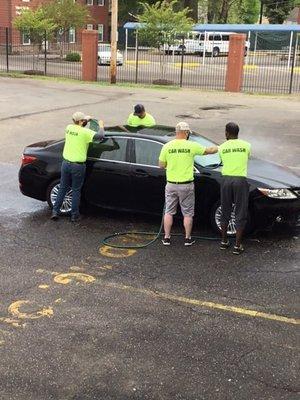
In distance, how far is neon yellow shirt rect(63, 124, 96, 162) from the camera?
8633mm

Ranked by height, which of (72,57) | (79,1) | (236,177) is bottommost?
(236,177)

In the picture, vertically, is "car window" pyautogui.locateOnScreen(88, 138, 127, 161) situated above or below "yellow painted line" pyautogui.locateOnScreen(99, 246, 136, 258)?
above

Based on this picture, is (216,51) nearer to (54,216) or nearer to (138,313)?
(54,216)

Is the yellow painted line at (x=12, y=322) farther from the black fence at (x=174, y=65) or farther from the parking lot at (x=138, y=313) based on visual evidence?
the black fence at (x=174, y=65)

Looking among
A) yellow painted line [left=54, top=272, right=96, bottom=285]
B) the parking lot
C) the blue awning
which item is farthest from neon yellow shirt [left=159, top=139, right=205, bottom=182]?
the blue awning


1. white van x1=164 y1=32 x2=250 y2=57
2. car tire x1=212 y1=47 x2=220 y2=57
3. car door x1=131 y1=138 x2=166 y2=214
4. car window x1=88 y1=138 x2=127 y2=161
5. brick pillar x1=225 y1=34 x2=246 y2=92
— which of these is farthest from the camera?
car tire x1=212 y1=47 x2=220 y2=57

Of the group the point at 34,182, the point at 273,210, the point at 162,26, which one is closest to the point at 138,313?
the point at 273,210

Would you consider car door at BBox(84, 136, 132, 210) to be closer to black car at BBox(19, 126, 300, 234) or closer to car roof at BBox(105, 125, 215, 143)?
black car at BBox(19, 126, 300, 234)

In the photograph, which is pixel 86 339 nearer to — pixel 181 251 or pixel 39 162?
pixel 181 251

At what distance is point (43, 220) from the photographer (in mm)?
9000

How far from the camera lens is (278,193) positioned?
7.89 m

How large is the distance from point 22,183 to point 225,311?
4.75 metres

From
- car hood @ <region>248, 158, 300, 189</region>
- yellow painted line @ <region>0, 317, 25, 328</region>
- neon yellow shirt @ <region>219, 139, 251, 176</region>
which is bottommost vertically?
yellow painted line @ <region>0, 317, 25, 328</region>

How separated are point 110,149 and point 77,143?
0.56 meters
